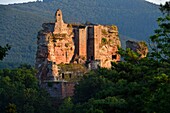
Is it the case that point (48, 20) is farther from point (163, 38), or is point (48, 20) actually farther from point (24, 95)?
point (163, 38)

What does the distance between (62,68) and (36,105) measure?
5.34 metres

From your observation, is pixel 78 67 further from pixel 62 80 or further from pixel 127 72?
pixel 127 72

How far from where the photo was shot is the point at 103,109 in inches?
1217

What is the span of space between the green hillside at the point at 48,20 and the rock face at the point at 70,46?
4826 cm

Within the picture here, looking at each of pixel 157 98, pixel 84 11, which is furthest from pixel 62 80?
pixel 84 11

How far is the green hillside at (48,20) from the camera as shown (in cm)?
14375

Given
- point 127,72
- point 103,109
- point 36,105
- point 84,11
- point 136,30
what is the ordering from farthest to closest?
point 84,11 < point 136,30 < point 36,105 < point 127,72 < point 103,109

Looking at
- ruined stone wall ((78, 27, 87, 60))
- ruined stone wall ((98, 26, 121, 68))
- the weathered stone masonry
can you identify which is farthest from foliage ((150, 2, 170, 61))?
ruined stone wall ((98, 26, 121, 68))

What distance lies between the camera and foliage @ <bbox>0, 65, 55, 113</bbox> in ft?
189

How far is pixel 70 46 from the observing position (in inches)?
2549

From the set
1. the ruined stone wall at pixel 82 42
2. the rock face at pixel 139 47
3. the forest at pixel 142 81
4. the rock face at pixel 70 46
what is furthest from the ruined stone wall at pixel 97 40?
the forest at pixel 142 81

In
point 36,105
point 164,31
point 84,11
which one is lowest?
point 36,105

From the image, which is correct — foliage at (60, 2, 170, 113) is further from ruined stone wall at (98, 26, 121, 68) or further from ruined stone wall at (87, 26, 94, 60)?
ruined stone wall at (98, 26, 121, 68)

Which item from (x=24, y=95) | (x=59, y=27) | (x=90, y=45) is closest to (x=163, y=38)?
(x=24, y=95)
